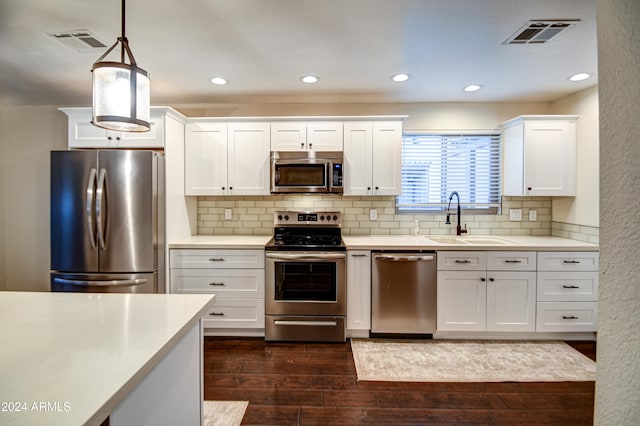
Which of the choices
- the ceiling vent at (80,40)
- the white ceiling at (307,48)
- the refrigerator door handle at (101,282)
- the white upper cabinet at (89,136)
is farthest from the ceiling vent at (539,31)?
the refrigerator door handle at (101,282)

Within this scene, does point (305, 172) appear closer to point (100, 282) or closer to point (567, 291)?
point (100, 282)

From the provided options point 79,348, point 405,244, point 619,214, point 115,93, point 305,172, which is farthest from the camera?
point 305,172

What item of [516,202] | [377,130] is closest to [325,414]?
[377,130]

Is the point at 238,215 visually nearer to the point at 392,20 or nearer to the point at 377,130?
the point at 377,130

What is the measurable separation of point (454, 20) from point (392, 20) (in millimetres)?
376

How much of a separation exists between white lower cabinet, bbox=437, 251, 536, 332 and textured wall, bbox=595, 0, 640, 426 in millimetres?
2406

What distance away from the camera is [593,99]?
10.0ft

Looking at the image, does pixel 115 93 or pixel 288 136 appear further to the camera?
pixel 288 136

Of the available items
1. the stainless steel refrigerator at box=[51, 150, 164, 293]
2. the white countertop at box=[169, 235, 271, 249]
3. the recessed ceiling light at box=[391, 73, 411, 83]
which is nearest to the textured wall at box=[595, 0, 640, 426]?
the recessed ceiling light at box=[391, 73, 411, 83]

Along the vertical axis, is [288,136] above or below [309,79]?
below

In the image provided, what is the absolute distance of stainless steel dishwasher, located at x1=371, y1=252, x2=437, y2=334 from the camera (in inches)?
117

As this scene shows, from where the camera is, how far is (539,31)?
208 centimetres

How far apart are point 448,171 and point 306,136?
168 centimetres

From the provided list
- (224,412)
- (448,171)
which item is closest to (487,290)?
(448,171)
